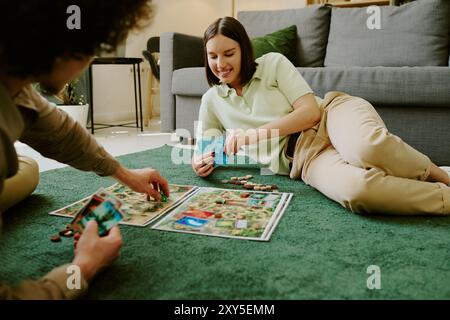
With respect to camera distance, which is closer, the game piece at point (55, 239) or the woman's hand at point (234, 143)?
the game piece at point (55, 239)

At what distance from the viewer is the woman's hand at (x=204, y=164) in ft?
4.74

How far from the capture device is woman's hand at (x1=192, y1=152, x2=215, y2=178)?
145cm

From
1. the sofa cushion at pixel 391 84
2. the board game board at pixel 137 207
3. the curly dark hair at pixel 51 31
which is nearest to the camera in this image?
the curly dark hair at pixel 51 31

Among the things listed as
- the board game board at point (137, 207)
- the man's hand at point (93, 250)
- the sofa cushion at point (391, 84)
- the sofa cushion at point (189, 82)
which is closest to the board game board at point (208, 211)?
the board game board at point (137, 207)

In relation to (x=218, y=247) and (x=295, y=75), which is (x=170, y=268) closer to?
(x=218, y=247)

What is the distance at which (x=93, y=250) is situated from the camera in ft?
2.35

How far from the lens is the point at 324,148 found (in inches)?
52.2

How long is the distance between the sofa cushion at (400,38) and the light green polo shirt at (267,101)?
37.6 inches

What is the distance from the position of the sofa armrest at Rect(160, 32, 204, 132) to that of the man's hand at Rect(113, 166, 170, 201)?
1.49 meters

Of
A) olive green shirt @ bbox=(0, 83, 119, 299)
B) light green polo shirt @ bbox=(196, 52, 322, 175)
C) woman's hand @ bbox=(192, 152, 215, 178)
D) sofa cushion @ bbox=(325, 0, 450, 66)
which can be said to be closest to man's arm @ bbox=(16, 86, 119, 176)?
olive green shirt @ bbox=(0, 83, 119, 299)
